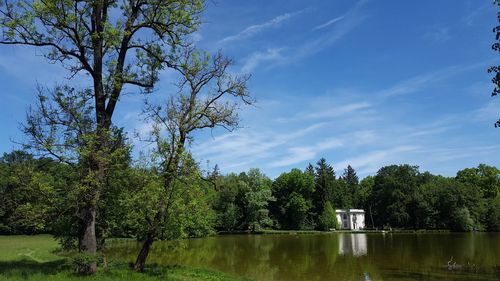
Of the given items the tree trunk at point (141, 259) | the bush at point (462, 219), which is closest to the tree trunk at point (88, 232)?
the tree trunk at point (141, 259)

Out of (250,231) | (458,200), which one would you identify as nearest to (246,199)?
(250,231)

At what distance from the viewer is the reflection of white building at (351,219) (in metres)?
110

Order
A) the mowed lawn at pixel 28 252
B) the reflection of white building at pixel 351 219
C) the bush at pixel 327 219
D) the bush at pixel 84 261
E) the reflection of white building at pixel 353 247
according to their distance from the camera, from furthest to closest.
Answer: the reflection of white building at pixel 351 219, the bush at pixel 327 219, the reflection of white building at pixel 353 247, the mowed lawn at pixel 28 252, the bush at pixel 84 261

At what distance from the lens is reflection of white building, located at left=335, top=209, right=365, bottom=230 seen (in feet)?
362

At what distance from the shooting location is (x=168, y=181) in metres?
18.1

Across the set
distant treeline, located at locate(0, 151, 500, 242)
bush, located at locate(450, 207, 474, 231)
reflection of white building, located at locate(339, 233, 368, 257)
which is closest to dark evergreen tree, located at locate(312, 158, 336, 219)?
distant treeline, located at locate(0, 151, 500, 242)

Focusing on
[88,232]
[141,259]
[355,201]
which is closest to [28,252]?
[141,259]

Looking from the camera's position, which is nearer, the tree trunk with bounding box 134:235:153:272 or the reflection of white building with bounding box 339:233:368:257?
the tree trunk with bounding box 134:235:153:272

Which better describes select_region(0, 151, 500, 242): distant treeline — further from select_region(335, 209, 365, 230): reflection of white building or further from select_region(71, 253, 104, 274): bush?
select_region(71, 253, 104, 274): bush

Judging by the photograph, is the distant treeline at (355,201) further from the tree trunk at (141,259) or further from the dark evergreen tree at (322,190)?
the tree trunk at (141,259)

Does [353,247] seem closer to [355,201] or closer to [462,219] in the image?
[462,219]

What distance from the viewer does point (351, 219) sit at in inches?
4368

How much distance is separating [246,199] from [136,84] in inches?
3123

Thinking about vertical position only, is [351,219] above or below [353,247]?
above
